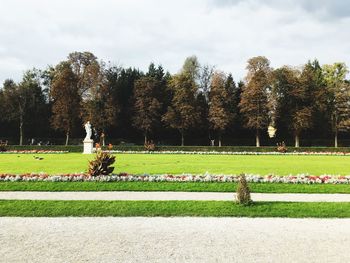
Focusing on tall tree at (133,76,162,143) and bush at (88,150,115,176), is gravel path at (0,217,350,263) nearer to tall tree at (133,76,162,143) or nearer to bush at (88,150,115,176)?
bush at (88,150,115,176)

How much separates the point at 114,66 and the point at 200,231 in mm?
55352

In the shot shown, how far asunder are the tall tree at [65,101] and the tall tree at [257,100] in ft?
72.7

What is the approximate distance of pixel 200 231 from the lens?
7574mm

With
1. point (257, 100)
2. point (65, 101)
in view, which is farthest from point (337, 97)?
point (65, 101)

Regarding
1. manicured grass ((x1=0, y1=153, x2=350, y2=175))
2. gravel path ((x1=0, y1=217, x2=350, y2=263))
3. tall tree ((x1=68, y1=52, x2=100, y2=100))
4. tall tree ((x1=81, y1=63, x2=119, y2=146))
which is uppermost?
tall tree ((x1=68, y1=52, x2=100, y2=100))

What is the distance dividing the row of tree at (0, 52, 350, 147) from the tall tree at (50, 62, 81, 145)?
0.43 feet

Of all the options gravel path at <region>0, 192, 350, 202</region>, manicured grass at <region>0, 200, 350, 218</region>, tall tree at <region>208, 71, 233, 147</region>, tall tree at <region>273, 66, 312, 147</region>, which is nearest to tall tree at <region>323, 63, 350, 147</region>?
tall tree at <region>273, 66, 312, 147</region>

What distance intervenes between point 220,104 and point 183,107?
17.0 feet

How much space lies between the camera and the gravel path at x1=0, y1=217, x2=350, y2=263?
5922mm

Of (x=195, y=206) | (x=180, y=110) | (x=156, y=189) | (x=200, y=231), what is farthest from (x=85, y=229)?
(x=180, y=110)

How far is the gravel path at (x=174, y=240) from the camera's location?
19.4 ft

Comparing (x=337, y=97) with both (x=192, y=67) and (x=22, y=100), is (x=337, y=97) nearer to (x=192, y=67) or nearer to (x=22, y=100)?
(x=192, y=67)

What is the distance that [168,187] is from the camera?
13055 mm

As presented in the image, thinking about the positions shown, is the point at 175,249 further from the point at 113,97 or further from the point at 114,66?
the point at 114,66
